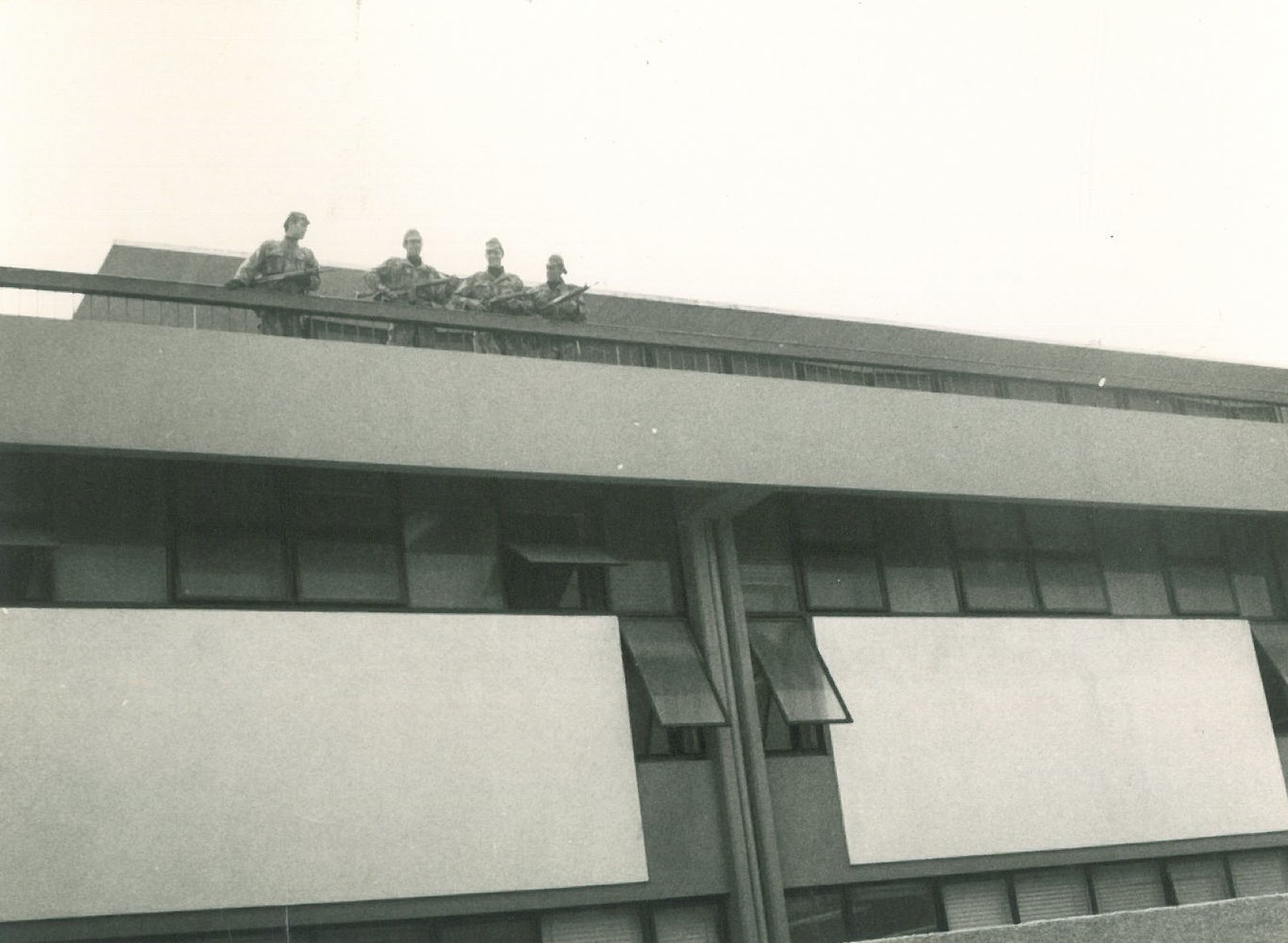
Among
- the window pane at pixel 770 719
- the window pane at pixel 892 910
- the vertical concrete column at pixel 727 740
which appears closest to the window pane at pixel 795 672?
the window pane at pixel 770 719

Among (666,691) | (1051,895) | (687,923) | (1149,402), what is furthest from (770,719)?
(1149,402)

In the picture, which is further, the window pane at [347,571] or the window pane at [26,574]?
the window pane at [347,571]

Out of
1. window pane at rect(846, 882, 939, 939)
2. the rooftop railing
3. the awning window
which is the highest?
the rooftop railing

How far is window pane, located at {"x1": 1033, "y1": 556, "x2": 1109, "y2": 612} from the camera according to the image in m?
18.8

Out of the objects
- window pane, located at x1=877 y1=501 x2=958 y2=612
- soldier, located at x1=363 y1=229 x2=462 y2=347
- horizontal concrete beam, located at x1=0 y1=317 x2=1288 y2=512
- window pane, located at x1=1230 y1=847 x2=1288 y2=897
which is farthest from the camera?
window pane, located at x1=1230 y1=847 x2=1288 y2=897

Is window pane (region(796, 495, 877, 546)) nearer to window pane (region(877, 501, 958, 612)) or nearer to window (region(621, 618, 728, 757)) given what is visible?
window pane (region(877, 501, 958, 612))

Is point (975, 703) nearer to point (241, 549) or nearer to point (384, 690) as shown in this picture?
point (384, 690)

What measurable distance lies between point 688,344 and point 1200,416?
712 centimetres

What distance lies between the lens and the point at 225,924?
1304 centimetres

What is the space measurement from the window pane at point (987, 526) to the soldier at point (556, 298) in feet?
16.7

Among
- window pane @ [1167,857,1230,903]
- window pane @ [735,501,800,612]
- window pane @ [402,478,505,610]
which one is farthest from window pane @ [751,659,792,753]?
window pane @ [1167,857,1230,903]

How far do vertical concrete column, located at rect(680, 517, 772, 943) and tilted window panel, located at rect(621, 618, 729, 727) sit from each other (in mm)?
163

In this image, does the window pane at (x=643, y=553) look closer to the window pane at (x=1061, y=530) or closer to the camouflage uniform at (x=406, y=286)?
the camouflage uniform at (x=406, y=286)

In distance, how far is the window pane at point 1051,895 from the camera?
17.3 m
